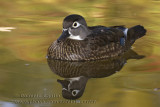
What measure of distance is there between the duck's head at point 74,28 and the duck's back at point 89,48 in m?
0.11

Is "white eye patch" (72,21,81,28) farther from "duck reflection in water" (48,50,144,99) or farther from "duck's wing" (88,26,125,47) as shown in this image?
"duck reflection in water" (48,50,144,99)

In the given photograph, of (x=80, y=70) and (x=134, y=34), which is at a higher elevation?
(x=134, y=34)

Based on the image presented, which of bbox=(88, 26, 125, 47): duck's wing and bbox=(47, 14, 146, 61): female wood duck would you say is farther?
bbox=(88, 26, 125, 47): duck's wing

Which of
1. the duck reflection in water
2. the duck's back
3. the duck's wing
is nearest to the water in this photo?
the duck reflection in water

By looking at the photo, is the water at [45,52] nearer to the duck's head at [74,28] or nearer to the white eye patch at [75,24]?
the duck's head at [74,28]

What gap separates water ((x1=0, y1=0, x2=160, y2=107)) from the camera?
6.56 m

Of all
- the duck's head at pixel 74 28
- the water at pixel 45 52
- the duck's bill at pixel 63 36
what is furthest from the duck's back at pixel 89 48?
the water at pixel 45 52

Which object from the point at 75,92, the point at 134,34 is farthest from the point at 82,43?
the point at 75,92

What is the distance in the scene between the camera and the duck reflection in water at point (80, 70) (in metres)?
6.96

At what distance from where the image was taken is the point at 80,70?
7.89m

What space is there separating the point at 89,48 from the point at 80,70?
73cm

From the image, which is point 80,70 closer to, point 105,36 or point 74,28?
point 74,28

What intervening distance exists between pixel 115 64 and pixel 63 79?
1385 mm

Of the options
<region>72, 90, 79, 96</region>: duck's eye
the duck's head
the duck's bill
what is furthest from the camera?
the duck's head
